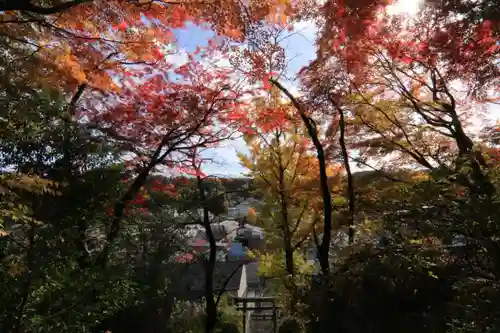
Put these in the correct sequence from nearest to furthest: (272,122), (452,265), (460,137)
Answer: (452,265), (460,137), (272,122)

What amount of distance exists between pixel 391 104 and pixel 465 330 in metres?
4.32

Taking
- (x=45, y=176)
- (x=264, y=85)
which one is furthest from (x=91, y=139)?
(x=264, y=85)

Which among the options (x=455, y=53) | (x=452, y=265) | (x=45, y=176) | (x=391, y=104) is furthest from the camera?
(x=391, y=104)

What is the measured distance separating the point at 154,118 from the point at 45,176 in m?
2.57

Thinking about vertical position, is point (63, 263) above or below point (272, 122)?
below

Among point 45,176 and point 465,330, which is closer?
point 465,330

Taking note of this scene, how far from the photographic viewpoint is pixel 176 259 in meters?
11.8

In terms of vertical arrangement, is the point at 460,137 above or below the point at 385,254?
above

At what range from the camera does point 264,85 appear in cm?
697

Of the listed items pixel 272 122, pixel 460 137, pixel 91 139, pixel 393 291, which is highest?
pixel 272 122

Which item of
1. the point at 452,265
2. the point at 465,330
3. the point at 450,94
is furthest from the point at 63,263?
the point at 450,94

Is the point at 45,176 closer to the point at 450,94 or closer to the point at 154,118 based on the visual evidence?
the point at 154,118

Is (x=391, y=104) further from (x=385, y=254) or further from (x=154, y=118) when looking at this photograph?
(x=154, y=118)

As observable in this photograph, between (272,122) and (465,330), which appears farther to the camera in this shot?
(272,122)
